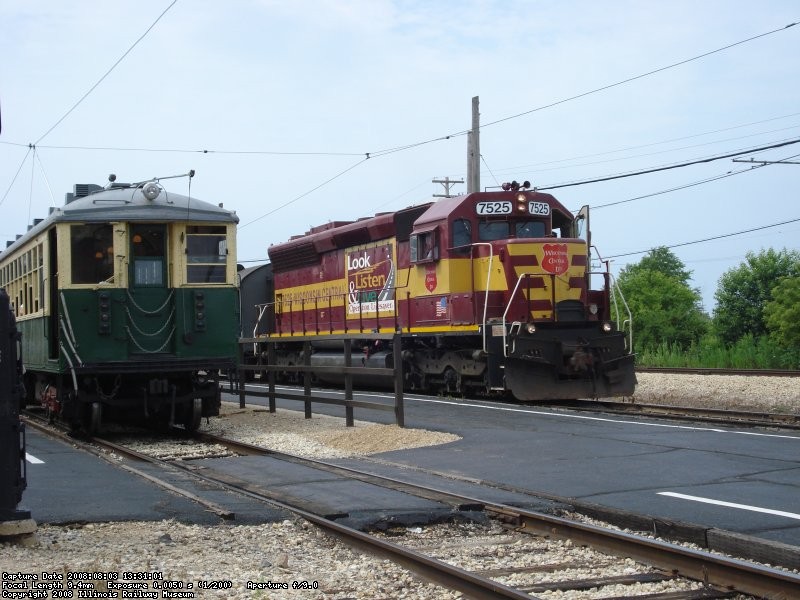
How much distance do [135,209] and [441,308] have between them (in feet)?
24.1

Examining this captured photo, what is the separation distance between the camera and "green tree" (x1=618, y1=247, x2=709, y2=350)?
60159 millimetres

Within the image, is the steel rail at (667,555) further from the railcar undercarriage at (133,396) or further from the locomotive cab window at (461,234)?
the locomotive cab window at (461,234)

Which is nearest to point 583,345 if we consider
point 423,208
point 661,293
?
point 423,208

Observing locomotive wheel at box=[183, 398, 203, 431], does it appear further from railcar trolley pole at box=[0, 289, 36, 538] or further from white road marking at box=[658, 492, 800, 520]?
white road marking at box=[658, 492, 800, 520]

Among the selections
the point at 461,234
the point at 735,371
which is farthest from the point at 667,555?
the point at 735,371

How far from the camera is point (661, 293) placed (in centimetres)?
7788

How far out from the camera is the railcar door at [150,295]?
43.8 ft

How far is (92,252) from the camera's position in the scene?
13.2 metres

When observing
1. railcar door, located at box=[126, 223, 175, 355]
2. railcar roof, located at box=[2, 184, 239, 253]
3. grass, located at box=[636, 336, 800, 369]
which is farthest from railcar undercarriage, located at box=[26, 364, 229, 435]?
grass, located at box=[636, 336, 800, 369]

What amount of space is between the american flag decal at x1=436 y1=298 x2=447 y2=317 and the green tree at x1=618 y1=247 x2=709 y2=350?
26628 mm

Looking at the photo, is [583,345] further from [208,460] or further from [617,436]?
[208,460]

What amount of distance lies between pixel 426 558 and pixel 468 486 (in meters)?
3.13

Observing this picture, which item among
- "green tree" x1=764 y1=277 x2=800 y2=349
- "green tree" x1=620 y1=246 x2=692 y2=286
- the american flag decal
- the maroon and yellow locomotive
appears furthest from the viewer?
"green tree" x1=620 y1=246 x2=692 y2=286

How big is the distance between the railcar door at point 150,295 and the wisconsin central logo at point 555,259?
7391 millimetres
